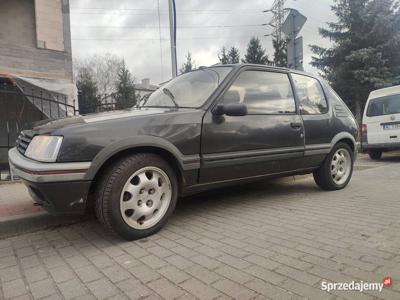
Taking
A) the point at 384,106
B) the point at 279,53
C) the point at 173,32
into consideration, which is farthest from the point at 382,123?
the point at 279,53

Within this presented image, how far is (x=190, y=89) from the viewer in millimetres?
3771

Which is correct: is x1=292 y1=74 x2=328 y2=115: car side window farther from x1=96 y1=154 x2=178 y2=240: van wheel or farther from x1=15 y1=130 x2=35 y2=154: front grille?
x1=15 y1=130 x2=35 y2=154: front grille

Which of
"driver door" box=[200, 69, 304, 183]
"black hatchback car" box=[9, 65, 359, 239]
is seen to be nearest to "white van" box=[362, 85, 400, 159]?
"black hatchback car" box=[9, 65, 359, 239]

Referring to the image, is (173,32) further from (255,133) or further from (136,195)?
(136,195)

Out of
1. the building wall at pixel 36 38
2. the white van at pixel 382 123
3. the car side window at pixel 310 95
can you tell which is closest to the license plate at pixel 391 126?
the white van at pixel 382 123

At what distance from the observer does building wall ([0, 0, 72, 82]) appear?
28.6ft

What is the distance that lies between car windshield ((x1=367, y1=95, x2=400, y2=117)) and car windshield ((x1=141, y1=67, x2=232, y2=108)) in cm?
728

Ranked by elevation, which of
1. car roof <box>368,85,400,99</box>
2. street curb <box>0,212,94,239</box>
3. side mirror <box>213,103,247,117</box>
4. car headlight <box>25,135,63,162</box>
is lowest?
street curb <box>0,212,94,239</box>

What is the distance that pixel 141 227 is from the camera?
294 centimetres

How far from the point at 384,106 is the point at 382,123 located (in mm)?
510

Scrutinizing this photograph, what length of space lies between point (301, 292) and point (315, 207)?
211 cm

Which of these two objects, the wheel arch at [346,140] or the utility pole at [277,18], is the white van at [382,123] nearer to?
the wheel arch at [346,140]

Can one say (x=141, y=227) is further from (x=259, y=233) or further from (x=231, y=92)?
(x=231, y=92)

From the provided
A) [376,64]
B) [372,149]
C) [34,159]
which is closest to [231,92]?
[34,159]
